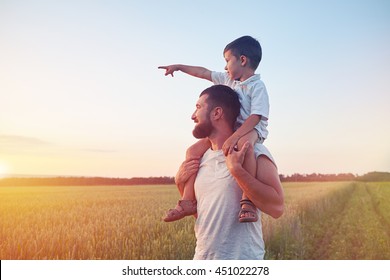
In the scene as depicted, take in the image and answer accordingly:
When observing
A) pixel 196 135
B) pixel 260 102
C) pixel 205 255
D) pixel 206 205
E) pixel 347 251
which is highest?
pixel 260 102

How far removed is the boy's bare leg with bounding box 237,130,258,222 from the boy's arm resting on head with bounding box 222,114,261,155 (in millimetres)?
25

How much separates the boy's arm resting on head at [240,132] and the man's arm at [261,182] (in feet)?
0.15

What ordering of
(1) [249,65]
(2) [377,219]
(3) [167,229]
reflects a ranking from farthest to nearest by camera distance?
(2) [377,219] → (3) [167,229] → (1) [249,65]

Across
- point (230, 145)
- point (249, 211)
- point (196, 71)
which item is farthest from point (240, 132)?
point (196, 71)

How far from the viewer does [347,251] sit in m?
6.21

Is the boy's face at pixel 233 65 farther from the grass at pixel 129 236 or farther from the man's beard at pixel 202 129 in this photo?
the grass at pixel 129 236

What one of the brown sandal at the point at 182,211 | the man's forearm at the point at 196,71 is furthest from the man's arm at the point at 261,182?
the man's forearm at the point at 196,71

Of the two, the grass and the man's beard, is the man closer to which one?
the man's beard

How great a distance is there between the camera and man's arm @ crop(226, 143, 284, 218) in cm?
242
